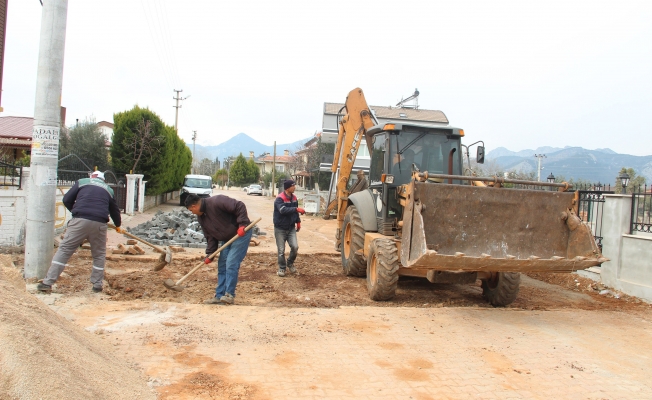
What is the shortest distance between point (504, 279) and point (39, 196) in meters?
6.49

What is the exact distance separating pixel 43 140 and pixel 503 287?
21.9ft

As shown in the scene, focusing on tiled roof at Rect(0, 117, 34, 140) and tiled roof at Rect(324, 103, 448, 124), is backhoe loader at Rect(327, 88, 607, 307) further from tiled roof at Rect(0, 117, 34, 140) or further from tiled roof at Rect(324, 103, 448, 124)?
tiled roof at Rect(0, 117, 34, 140)

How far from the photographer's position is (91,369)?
3.44 meters

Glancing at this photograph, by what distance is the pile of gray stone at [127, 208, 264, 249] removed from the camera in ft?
38.0

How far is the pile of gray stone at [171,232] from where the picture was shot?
38.0 feet

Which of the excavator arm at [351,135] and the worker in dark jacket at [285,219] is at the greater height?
the excavator arm at [351,135]

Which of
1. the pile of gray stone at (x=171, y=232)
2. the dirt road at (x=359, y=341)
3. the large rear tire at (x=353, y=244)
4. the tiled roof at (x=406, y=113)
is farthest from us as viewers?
the tiled roof at (x=406, y=113)

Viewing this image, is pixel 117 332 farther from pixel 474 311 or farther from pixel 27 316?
pixel 474 311

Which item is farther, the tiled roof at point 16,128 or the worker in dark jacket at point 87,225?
the tiled roof at point 16,128

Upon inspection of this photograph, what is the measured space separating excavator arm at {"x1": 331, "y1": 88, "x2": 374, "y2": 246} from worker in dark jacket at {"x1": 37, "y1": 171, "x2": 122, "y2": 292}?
454cm

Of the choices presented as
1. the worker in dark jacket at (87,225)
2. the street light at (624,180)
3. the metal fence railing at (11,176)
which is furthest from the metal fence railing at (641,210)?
the metal fence railing at (11,176)

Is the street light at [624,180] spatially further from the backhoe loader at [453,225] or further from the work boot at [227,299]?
the work boot at [227,299]

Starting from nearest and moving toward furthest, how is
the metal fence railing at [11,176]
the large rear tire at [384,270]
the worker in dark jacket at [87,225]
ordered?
the worker in dark jacket at [87,225], the large rear tire at [384,270], the metal fence railing at [11,176]

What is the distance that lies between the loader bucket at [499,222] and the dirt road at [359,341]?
85 cm
